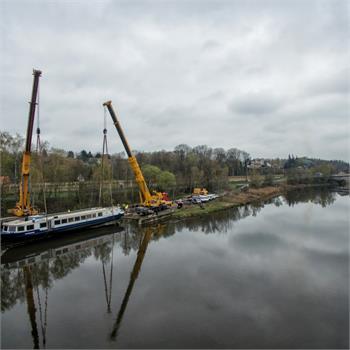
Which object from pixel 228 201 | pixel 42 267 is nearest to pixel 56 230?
pixel 42 267

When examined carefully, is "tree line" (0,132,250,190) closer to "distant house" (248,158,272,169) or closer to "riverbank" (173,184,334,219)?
"riverbank" (173,184,334,219)

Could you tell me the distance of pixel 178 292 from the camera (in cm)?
1144

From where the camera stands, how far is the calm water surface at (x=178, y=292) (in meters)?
8.54

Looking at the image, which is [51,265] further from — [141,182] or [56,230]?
[141,182]

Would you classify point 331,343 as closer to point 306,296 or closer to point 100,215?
point 306,296

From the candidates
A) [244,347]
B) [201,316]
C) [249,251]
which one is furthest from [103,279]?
[249,251]

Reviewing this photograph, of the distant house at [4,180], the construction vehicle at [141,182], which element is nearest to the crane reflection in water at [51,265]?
the construction vehicle at [141,182]

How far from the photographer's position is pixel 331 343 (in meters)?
8.28

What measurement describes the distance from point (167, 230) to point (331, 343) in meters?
15.7

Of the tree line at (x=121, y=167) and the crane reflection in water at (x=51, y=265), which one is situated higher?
the tree line at (x=121, y=167)

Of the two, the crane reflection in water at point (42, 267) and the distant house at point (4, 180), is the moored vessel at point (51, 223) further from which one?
the distant house at point (4, 180)

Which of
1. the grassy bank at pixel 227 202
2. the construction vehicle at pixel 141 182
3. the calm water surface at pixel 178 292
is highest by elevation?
the construction vehicle at pixel 141 182

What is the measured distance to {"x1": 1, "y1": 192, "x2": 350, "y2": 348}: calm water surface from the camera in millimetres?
8539

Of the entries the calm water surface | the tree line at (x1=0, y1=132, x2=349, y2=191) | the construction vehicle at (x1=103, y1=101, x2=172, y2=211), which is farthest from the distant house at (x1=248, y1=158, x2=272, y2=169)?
the calm water surface
